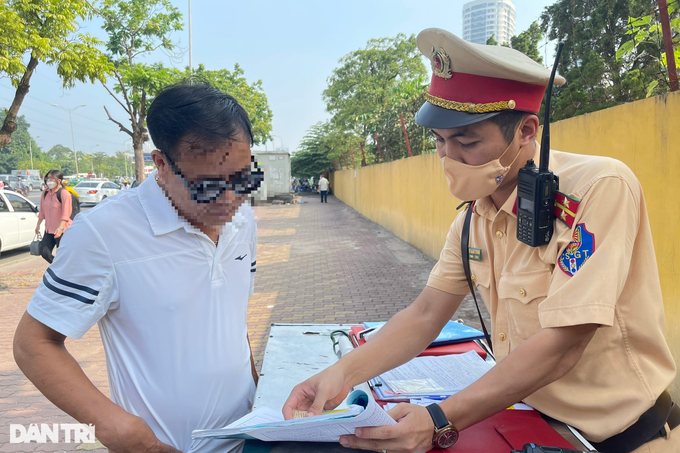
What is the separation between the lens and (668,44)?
8.81ft

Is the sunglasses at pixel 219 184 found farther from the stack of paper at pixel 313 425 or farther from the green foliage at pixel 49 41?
the green foliage at pixel 49 41

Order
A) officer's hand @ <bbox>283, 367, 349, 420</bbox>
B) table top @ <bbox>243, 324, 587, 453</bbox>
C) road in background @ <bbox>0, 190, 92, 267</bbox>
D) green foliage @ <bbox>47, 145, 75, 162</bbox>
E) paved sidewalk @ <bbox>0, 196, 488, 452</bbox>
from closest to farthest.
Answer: table top @ <bbox>243, 324, 587, 453</bbox>, officer's hand @ <bbox>283, 367, 349, 420</bbox>, paved sidewalk @ <bbox>0, 196, 488, 452</bbox>, road in background @ <bbox>0, 190, 92, 267</bbox>, green foliage @ <bbox>47, 145, 75, 162</bbox>

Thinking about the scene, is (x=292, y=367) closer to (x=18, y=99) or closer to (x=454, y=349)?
(x=454, y=349)

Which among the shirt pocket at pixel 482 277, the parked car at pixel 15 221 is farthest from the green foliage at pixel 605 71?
the parked car at pixel 15 221

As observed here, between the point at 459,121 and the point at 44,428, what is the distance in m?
3.50

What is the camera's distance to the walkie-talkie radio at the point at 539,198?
1192 millimetres

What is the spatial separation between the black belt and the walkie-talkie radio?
0.55m

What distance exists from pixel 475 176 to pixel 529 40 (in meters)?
13.6

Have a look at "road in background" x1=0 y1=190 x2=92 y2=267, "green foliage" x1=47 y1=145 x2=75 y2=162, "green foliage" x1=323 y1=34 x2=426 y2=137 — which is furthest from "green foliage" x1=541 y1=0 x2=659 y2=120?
"green foliage" x1=47 y1=145 x2=75 y2=162

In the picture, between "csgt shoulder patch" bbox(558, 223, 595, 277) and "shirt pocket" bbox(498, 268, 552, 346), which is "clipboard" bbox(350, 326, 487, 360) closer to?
"shirt pocket" bbox(498, 268, 552, 346)

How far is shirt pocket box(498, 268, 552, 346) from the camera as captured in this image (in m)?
1.25

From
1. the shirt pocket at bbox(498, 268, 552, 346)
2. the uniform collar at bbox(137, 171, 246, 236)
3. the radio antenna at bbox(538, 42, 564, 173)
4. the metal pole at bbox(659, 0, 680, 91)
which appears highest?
the metal pole at bbox(659, 0, 680, 91)

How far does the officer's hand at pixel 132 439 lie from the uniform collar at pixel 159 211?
52cm

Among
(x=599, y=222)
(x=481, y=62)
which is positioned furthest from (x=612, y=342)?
(x=481, y=62)
